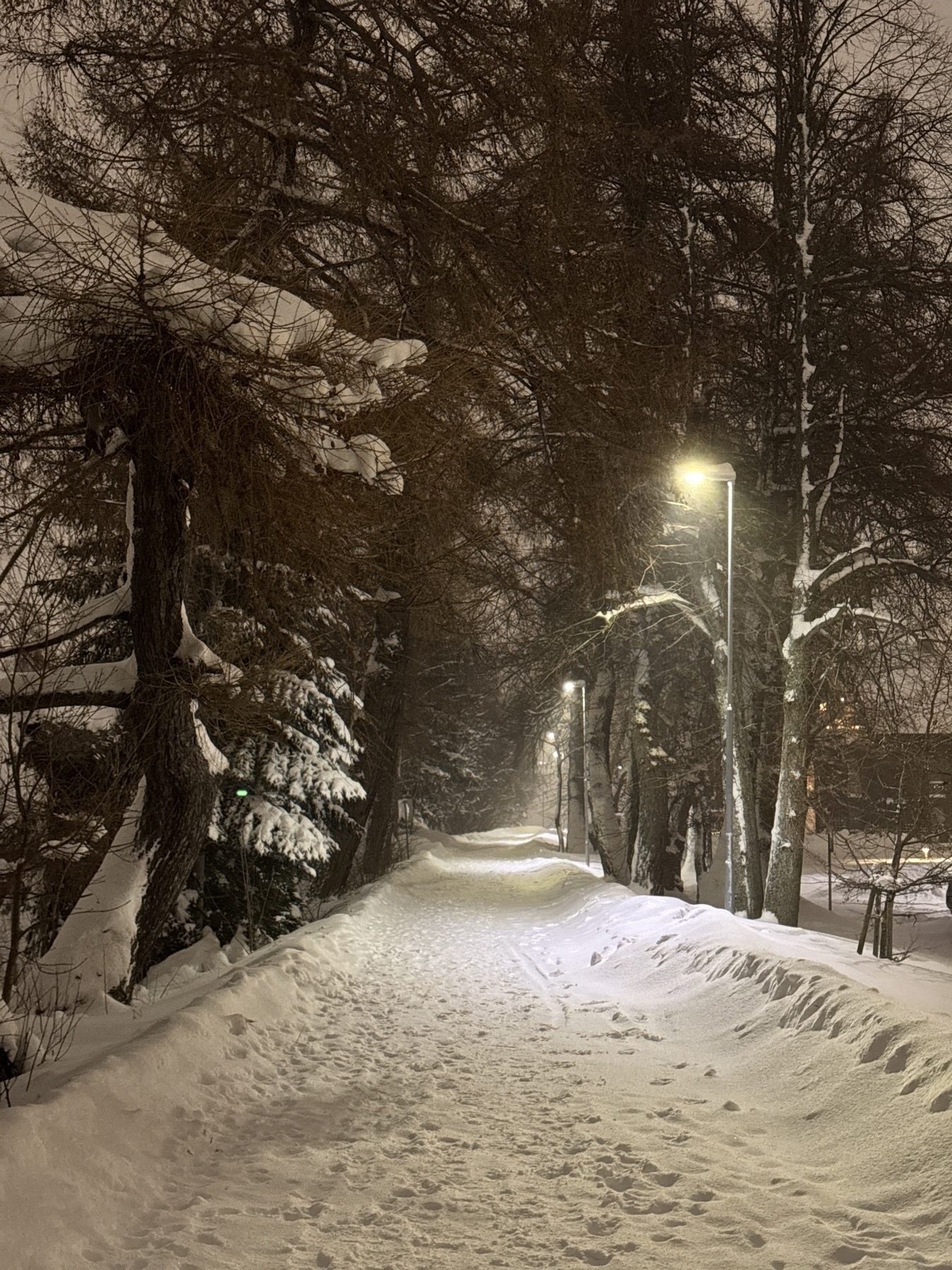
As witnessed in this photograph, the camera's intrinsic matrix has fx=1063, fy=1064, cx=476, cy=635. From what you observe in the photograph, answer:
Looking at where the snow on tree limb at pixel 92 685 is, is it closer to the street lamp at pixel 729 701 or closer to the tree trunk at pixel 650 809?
the street lamp at pixel 729 701

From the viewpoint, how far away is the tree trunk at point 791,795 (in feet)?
49.2

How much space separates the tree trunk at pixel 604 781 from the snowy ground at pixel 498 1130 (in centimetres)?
1134

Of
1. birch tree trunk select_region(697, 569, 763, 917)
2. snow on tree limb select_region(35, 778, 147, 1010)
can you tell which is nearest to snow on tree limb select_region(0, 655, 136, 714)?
snow on tree limb select_region(35, 778, 147, 1010)

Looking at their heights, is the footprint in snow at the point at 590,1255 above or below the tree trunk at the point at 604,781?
below

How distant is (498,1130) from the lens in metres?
5.70

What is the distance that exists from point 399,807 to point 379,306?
32899 millimetres

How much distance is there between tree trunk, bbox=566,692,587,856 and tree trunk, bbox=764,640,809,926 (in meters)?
16.4

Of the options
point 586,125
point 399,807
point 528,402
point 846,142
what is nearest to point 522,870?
point 399,807

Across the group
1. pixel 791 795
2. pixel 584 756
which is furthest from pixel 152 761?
pixel 584 756

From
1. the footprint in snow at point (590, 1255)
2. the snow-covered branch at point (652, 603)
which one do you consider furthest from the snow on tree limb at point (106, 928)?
the snow-covered branch at point (652, 603)

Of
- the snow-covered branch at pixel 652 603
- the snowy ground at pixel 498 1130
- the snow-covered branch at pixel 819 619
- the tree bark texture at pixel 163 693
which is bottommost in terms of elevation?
the snowy ground at pixel 498 1130

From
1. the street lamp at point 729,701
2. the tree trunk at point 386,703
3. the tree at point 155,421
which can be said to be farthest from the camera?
the tree trunk at point 386,703

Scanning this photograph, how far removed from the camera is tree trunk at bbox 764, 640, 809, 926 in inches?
590

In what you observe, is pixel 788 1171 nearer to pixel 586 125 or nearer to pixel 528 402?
pixel 528 402
